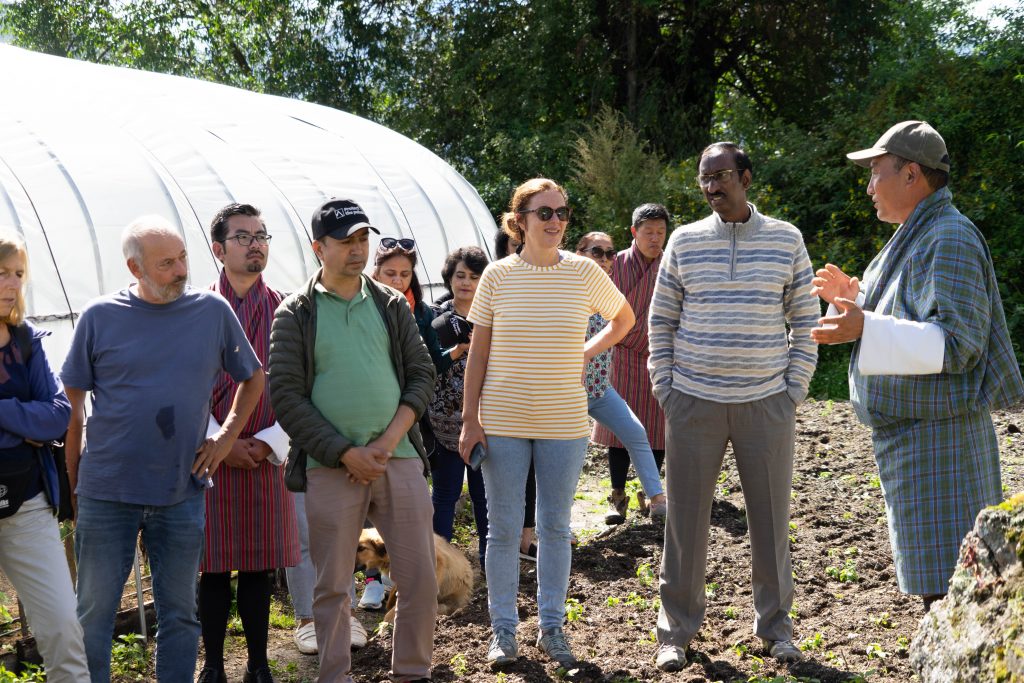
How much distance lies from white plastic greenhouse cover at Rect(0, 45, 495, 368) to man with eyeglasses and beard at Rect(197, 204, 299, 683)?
1.46 meters

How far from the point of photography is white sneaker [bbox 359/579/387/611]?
231 inches

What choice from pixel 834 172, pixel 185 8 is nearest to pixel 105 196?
pixel 834 172

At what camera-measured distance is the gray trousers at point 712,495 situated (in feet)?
14.2

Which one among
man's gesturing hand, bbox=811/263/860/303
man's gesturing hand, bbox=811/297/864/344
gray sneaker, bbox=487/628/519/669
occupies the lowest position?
gray sneaker, bbox=487/628/519/669

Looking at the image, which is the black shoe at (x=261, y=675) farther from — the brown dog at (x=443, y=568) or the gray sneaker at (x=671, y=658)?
the gray sneaker at (x=671, y=658)

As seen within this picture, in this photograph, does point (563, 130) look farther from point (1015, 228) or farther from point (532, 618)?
point (532, 618)

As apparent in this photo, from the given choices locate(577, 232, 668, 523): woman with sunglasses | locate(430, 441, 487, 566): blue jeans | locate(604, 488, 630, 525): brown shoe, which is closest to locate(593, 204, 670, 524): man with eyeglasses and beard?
locate(604, 488, 630, 525): brown shoe

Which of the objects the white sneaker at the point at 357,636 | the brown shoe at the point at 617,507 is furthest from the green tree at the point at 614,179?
the white sneaker at the point at 357,636

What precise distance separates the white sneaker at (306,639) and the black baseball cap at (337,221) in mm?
2077

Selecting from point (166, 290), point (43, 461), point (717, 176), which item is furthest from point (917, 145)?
point (43, 461)

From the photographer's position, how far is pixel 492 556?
4.66 metres

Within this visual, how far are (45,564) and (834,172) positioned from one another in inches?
531

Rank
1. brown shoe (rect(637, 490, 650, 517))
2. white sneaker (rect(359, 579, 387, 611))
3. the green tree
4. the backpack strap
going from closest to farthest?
the backpack strap, white sneaker (rect(359, 579, 387, 611)), brown shoe (rect(637, 490, 650, 517)), the green tree

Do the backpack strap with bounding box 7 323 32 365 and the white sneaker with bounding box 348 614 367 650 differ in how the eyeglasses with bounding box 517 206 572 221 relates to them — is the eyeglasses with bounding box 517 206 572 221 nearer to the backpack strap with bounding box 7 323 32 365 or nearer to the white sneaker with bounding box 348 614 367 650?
the backpack strap with bounding box 7 323 32 365
